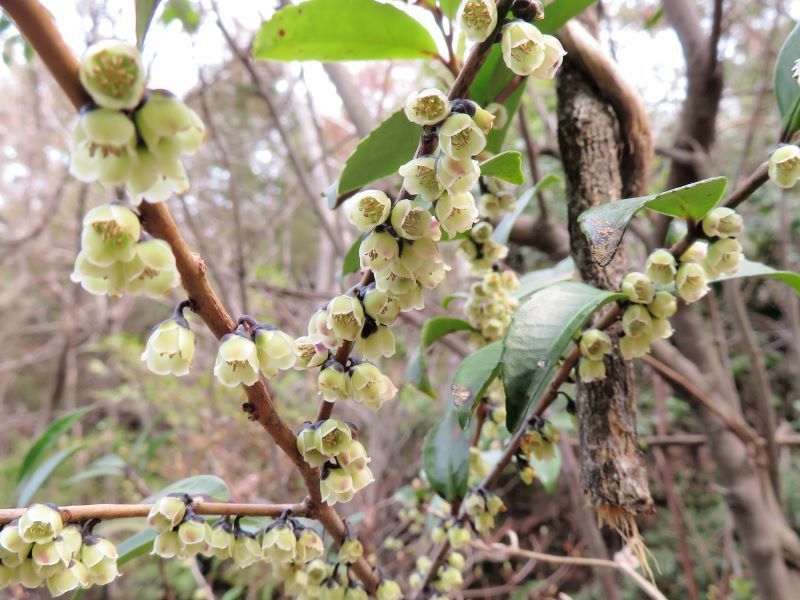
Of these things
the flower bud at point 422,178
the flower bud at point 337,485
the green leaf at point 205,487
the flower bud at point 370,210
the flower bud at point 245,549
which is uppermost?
the flower bud at point 422,178

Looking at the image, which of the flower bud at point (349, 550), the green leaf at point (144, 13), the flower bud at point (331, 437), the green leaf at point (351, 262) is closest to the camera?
the green leaf at point (144, 13)

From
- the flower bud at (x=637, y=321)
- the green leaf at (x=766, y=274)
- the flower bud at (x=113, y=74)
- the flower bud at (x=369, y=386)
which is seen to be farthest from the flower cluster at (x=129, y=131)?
the green leaf at (x=766, y=274)

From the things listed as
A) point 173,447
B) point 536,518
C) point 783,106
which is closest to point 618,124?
point 783,106

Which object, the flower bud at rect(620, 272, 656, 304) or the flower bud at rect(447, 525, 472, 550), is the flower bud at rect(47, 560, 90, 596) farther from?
the flower bud at rect(620, 272, 656, 304)

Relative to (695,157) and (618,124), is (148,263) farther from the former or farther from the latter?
(695,157)

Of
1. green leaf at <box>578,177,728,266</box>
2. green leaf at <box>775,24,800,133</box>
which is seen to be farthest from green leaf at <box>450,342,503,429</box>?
green leaf at <box>775,24,800,133</box>

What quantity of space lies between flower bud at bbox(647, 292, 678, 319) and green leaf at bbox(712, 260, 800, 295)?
84 millimetres

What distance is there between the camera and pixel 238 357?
395 millimetres

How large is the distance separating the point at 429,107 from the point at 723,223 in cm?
31

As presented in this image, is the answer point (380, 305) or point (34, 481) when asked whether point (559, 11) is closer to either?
point (380, 305)

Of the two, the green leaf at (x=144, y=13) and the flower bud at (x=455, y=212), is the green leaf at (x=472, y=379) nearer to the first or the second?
the flower bud at (x=455, y=212)

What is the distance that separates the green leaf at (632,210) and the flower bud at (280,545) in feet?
1.23

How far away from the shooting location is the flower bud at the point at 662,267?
516 mm

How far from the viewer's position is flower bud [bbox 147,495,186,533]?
452 mm
